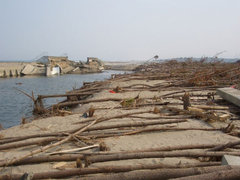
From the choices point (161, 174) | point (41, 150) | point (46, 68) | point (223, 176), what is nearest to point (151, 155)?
point (161, 174)

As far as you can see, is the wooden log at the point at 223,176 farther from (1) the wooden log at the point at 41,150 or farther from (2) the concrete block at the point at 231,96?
(2) the concrete block at the point at 231,96

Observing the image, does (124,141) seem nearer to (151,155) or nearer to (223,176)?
(151,155)

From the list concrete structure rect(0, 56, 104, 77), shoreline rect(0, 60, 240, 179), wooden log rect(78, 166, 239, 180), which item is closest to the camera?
wooden log rect(78, 166, 239, 180)

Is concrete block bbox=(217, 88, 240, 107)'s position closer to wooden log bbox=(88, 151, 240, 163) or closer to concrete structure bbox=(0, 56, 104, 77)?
wooden log bbox=(88, 151, 240, 163)

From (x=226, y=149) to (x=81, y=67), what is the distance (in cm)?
3936

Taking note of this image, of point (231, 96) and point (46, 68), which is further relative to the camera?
point (46, 68)

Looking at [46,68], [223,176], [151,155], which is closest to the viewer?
[223,176]

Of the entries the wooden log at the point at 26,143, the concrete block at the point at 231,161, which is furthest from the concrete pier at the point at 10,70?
the concrete block at the point at 231,161

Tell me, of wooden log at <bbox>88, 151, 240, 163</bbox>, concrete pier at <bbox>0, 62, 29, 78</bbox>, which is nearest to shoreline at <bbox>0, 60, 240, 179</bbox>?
wooden log at <bbox>88, 151, 240, 163</bbox>

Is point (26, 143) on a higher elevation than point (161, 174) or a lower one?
lower

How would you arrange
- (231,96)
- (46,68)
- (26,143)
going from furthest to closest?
1. (46,68)
2. (231,96)
3. (26,143)

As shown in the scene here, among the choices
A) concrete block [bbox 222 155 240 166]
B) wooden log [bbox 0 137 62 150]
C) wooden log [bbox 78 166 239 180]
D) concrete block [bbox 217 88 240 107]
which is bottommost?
wooden log [bbox 0 137 62 150]

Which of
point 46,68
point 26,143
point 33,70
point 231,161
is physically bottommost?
point 26,143

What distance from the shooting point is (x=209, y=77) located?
31.3ft
